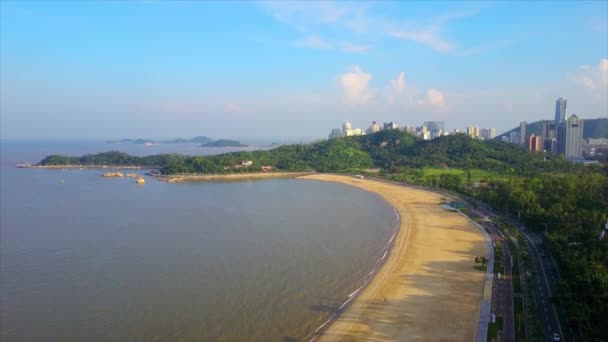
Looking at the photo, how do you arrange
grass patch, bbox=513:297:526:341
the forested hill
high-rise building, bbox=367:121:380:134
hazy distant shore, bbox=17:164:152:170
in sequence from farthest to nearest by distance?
high-rise building, bbox=367:121:380:134, hazy distant shore, bbox=17:164:152:170, the forested hill, grass patch, bbox=513:297:526:341

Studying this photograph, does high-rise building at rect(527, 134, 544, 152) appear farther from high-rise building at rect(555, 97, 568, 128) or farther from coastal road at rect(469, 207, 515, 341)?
coastal road at rect(469, 207, 515, 341)

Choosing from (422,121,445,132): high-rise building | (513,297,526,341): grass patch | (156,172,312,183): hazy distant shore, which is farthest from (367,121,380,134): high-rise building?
(513,297,526,341): grass patch

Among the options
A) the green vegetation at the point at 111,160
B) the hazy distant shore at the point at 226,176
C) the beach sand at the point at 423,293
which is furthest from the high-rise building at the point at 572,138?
the green vegetation at the point at 111,160

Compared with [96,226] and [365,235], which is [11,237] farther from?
[365,235]

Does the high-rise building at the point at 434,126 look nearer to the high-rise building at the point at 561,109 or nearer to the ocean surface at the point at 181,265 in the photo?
the high-rise building at the point at 561,109

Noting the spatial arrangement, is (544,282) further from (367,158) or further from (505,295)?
(367,158)
